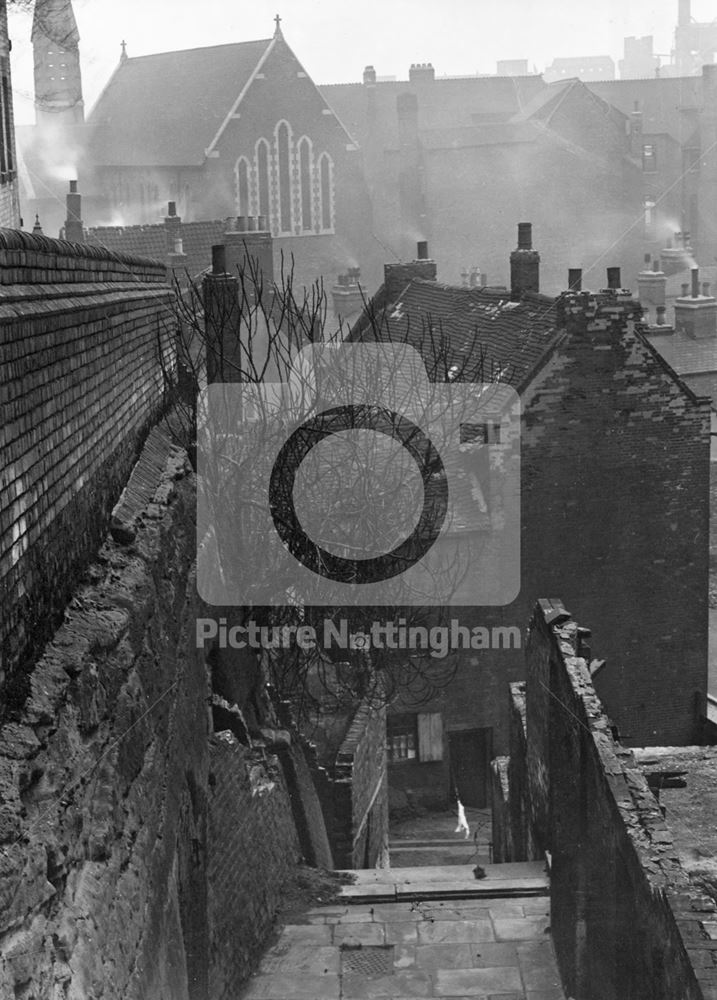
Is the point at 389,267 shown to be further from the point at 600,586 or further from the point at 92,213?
the point at 92,213

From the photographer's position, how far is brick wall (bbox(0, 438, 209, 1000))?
4305mm

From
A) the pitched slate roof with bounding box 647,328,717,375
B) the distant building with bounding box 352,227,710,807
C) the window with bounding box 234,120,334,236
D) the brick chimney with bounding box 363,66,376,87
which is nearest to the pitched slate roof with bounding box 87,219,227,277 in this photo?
the pitched slate roof with bounding box 647,328,717,375

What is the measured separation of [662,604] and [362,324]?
26.5 feet

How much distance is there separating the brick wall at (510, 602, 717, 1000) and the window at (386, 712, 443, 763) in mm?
5026

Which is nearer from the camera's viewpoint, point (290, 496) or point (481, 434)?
point (290, 496)

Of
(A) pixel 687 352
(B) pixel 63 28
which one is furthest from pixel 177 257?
(B) pixel 63 28

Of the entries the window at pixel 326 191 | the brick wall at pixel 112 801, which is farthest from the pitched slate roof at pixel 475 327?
the window at pixel 326 191

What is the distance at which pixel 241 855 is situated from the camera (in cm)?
1020

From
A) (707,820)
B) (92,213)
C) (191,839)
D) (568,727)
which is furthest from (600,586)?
(92,213)

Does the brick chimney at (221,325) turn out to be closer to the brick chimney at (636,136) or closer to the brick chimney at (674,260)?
the brick chimney at (674,260)

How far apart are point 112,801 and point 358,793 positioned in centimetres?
938

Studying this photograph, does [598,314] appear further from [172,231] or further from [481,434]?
[172,231]

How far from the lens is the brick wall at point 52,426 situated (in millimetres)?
5203

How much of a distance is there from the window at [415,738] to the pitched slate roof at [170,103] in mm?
34159
